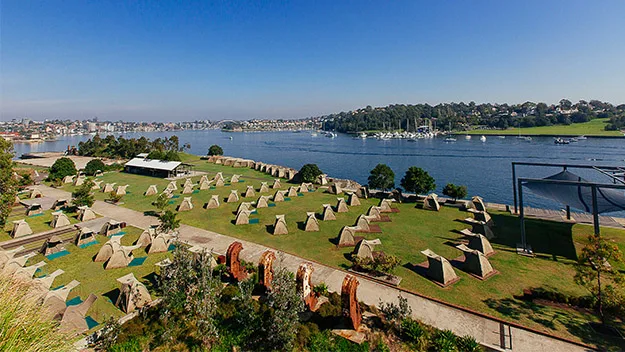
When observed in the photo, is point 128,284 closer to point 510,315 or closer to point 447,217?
point 510,315

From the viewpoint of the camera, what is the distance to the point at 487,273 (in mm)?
16312

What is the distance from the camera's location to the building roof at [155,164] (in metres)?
47.1

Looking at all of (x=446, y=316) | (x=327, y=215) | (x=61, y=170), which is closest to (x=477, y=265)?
(x=446, y=316)

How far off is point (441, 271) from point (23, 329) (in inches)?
636

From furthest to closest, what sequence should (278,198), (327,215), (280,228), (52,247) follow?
(278,198), (327,215), (280,228), (52,247)

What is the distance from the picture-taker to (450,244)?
2086 cm

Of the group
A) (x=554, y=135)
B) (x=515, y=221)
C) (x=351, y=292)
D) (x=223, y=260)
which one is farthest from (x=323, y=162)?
(x=554, y=135)

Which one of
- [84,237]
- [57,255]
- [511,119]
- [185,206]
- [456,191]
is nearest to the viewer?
[57,255]

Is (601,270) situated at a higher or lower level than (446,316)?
higher

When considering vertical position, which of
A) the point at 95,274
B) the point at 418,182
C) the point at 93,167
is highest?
the point at 93,167

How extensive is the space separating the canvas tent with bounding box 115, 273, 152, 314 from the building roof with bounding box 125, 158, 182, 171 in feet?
118

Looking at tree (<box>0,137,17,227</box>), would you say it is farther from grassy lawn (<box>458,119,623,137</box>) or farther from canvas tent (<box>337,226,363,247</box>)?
grassy lawn (<box>458,119,623,137</box>)

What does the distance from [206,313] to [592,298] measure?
1710 centimetres

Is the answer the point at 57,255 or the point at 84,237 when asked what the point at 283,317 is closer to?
the point at 57,255
